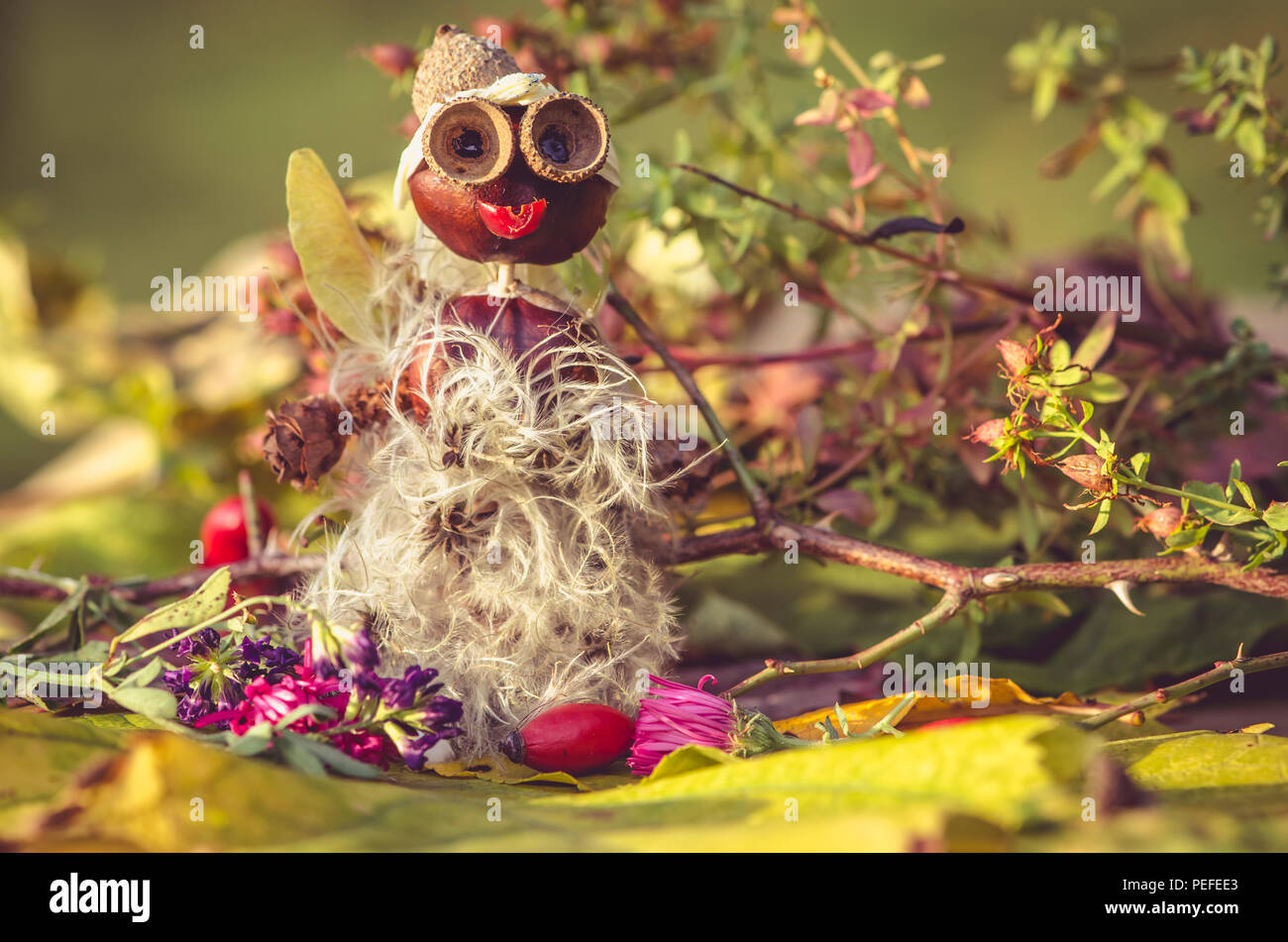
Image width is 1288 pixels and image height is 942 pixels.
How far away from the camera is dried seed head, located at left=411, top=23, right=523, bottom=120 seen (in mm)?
370

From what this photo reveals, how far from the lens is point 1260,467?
51cm

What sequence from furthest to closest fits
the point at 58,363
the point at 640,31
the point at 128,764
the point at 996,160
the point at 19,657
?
the point at 996,160, the point at 58,363, the point at 640,31, the point at 19,657, the point at 128,764

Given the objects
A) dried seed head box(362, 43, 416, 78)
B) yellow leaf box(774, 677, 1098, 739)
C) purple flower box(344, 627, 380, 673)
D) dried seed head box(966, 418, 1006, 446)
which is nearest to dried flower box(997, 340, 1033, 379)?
dried seed head box(966, 418, 1006, 446)

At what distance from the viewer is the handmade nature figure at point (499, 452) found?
36 centimetres

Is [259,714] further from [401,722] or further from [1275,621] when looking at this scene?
[1275,621]

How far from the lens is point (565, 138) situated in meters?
0.36

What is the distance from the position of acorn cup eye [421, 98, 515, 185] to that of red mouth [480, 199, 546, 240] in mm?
14

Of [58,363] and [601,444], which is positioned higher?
[58,363]

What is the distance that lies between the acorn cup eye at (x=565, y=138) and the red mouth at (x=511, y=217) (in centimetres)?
1

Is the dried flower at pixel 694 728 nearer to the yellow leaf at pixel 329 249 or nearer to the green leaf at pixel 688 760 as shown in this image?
the green leaf at pixel 688 760

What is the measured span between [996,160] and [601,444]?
0.88m

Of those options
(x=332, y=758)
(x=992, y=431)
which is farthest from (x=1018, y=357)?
(x=332, y=758)
